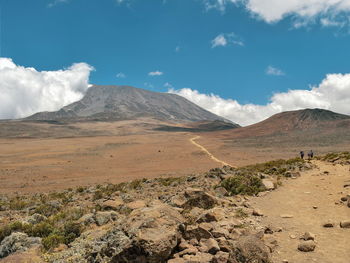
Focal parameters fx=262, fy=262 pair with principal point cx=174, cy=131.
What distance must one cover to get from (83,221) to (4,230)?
2.83m

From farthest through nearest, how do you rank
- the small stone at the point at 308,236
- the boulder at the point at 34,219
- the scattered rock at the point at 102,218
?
the boulder at the point at 34,219 < the scattered rock at the point at 102,218 < the small stone at the point at 308,236

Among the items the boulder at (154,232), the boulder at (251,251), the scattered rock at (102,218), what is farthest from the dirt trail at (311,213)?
the scattered rock at (102,218)

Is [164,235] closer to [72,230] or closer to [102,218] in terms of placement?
[72,230]

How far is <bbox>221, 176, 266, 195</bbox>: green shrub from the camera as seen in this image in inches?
540

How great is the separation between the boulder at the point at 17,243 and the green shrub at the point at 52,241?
0.42 m

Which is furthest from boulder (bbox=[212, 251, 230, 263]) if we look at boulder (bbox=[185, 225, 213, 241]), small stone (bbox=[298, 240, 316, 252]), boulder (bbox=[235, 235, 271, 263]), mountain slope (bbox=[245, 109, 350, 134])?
mountain slope (bbox=[245, 109, 350, 134])

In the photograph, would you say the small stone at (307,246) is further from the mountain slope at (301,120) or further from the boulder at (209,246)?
the mountain slope at (301,120)

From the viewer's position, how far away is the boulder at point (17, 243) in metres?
7.80

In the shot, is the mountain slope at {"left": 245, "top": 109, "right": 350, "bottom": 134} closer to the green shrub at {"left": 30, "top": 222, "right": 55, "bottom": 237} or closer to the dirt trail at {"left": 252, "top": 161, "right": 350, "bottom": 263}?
the dirt trail at {"left": 252, "top": 161, "right": 350, "bottom": 263}

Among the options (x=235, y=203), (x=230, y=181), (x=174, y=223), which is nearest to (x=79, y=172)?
(x=230, y=181)

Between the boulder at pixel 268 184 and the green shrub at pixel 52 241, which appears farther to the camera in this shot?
the boulder at pixel 268 184

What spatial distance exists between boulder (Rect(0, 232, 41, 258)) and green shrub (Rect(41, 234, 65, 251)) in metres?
0.42

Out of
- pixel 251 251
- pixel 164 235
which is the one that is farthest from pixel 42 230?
pixel 251 251

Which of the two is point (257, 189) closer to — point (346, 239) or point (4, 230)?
point (346, 239)
